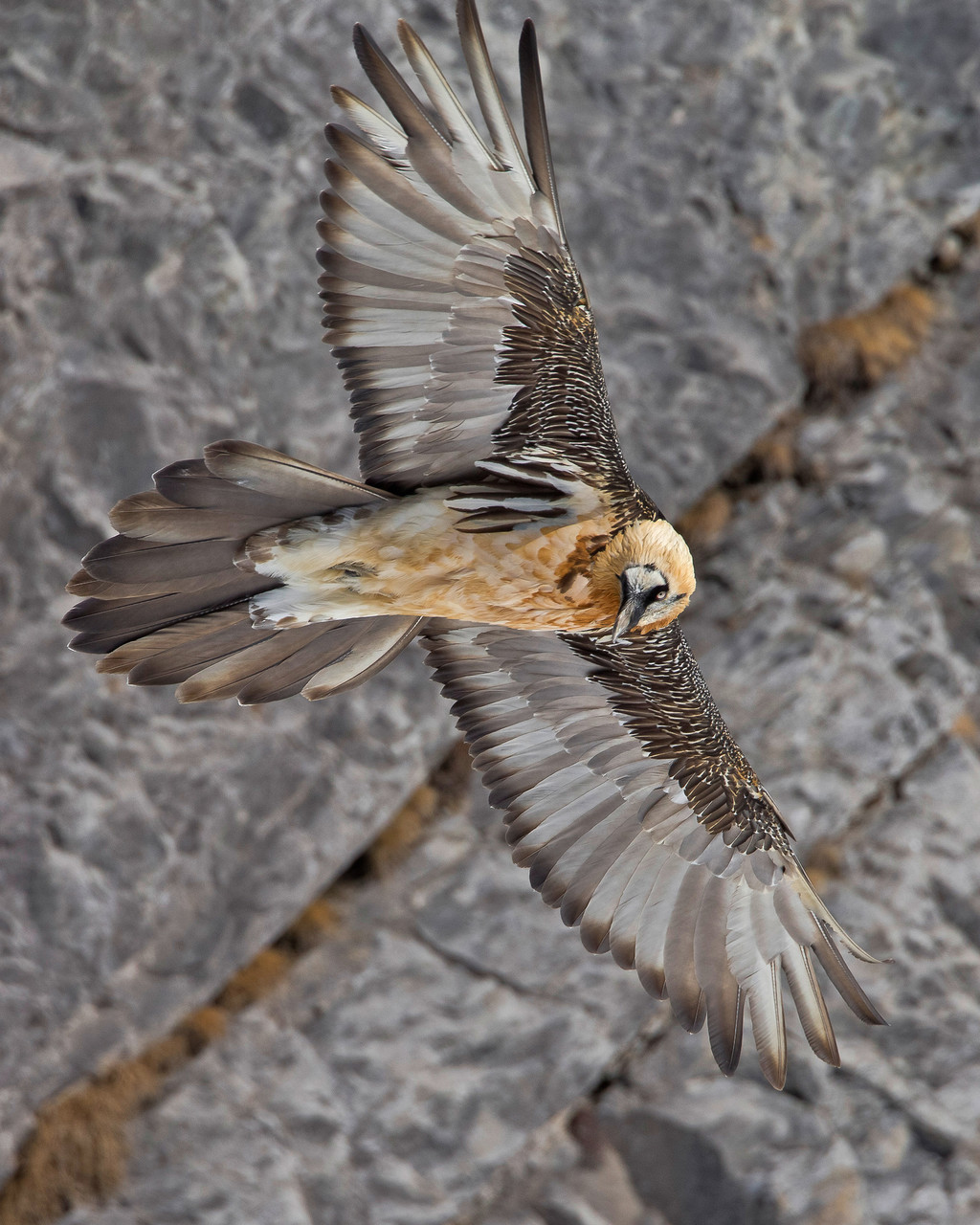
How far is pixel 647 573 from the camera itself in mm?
2697

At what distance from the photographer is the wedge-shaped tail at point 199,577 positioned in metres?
2.71

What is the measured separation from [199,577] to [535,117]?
56.7 inches

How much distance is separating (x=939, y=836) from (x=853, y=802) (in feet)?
1.59

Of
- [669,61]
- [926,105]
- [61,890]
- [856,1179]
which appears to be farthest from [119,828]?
[926,105]

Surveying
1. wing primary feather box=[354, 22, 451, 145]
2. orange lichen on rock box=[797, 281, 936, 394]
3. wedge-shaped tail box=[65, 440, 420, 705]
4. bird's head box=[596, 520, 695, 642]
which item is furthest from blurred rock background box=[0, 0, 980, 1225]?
bird's head box=[596, 520, 695, 642]

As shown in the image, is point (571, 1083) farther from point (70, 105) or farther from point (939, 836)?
point (70, 105)

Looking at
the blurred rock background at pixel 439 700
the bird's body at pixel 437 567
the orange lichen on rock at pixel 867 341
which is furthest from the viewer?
the orange lichen on rock at pixel 867 341

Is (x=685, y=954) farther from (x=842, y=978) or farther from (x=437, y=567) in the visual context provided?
(x=437, y=567)

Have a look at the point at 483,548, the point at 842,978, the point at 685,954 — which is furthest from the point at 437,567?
the point at 842,978

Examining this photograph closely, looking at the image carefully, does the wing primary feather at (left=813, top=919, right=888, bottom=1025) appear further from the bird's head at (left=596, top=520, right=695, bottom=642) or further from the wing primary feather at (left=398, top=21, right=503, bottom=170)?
the wing primary feather at (left=398, top=21, right=503, bottom=170)

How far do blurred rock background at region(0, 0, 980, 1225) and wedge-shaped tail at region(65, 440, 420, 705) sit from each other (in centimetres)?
205

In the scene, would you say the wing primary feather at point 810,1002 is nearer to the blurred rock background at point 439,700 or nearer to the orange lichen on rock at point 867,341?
the blurred rock background at point 439,700

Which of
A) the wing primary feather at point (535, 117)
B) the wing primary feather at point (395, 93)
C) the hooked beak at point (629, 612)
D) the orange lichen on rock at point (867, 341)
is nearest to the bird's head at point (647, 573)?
the hooked beak at point (629, 612)

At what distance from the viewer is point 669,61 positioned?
548 centimetres
